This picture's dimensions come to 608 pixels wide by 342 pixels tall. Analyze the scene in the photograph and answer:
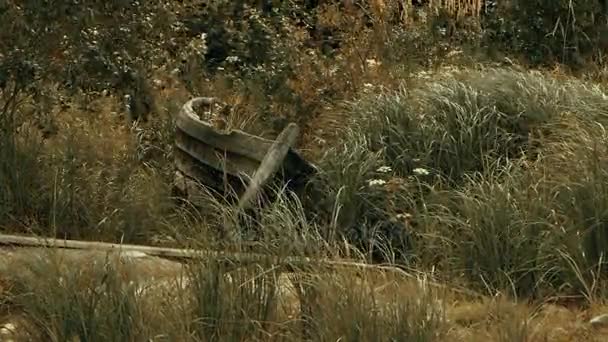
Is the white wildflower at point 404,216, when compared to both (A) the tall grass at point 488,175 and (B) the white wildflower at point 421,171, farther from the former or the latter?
(B) the white wildflower at point 421,171

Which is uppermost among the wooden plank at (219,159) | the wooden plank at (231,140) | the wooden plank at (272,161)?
the wooden plank at (272,161)

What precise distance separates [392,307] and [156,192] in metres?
3.87

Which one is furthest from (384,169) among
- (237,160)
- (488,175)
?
(237,160)

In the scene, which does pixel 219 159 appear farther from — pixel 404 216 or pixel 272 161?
pixel 404 216

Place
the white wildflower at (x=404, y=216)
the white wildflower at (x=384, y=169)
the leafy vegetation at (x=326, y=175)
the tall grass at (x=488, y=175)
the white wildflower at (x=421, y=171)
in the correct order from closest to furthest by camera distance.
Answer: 1. the leafy vegetation at (x=326, y=175)
2. the tall grass at (x=488, y=175)
3. the white wildflower at (x=404, y=216)
4. the white wildflower at (x=421, y=171)
5. the white wildflower at (x=384, y=169)

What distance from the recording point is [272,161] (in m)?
8.48

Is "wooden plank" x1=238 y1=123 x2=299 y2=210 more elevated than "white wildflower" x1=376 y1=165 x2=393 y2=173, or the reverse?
"wooden plank" x1=238 y1=123 x2=299 y2=210

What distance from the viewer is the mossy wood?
850 centimetres

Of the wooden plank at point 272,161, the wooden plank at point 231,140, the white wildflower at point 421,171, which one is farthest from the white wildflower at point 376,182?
the wooden plank at point 231,140

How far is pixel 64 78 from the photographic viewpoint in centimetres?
878

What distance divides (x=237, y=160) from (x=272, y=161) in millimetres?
494

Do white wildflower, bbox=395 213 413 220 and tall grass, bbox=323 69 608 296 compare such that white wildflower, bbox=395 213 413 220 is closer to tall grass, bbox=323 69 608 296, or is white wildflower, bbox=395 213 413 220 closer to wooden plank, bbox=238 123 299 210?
tall grass, bbox=323 69 608 296

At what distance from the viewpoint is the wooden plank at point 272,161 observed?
8.27 m

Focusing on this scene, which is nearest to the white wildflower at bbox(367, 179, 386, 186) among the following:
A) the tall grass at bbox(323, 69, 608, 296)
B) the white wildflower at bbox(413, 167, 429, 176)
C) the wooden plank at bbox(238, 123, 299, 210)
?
the tall grass at bbox(323, 69, 608, 296)
